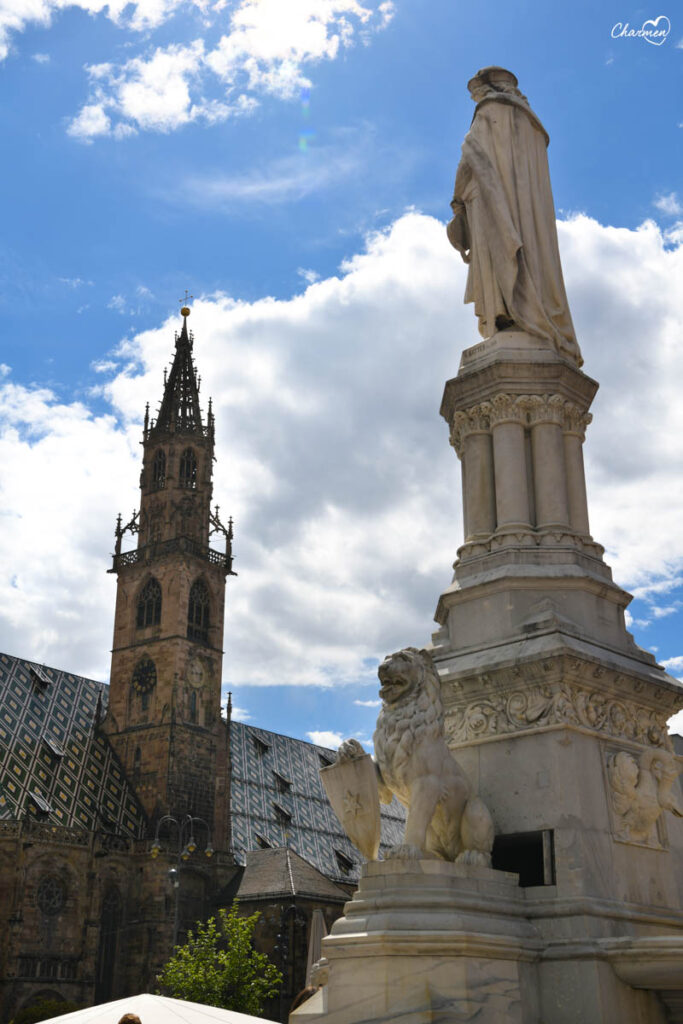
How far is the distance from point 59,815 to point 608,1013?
143 feet

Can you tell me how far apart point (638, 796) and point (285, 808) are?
173 ft

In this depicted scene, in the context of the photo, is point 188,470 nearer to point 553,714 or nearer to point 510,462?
point 510,462

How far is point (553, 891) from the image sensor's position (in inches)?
359

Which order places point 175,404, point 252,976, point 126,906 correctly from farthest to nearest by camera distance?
point 175,404, point 126,906, point 252,976

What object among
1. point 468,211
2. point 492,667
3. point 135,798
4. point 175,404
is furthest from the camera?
point 175,404

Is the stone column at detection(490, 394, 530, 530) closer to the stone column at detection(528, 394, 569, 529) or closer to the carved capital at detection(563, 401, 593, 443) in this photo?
the stone column at detection(528, 394, 569, 529)

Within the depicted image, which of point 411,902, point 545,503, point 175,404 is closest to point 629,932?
point 411,902

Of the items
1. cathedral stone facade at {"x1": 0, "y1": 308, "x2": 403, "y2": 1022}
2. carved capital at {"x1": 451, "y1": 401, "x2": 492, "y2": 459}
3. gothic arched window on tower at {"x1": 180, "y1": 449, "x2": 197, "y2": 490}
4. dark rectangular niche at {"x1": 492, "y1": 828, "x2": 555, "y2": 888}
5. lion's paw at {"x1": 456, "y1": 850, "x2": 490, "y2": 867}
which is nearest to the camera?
lion's paw at {"x1": 456, "y1": 850, "x2": 490, "y2": 867}

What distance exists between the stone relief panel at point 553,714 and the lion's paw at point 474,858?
4.08 ft

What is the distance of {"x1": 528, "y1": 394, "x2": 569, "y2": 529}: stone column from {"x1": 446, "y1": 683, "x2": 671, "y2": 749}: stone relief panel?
79.3 inches

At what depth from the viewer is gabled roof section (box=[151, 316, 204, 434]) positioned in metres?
64.2

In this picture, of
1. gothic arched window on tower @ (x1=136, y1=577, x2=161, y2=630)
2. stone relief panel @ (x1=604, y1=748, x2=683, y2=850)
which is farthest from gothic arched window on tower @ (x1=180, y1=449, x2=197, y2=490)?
stone relief panel @ (x1=604, y1=748, x2=683, y2=850)

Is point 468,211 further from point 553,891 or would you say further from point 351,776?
point 553,891

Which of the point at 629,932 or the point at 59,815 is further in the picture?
the point at 59,815
